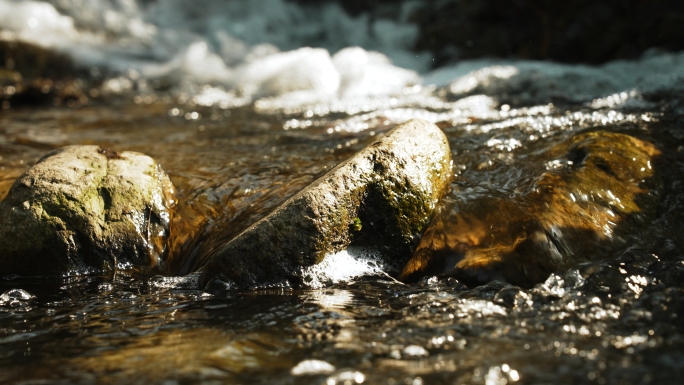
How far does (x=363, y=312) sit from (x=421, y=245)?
0.93 m

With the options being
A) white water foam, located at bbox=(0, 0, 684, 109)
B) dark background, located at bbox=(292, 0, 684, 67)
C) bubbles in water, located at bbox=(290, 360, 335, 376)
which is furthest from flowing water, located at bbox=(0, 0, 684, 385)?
dark background, located at bbox=(292, 0, 684, 67)

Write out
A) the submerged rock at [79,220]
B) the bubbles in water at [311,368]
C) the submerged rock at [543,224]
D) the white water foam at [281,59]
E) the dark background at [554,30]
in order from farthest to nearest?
the dark background at [554,30]
the white water foam at [281,59]
the submerged rock at [79,220]
the submerged rock at [543,224]
the bubbles in water at [311,368]

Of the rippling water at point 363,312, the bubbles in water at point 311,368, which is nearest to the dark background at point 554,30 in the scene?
the rippling water at point 363,312

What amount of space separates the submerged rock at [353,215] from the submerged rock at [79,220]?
0.73 meters

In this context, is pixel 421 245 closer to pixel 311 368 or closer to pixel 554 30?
pixel 311 368

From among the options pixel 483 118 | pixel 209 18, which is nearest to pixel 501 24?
pixel 483 118

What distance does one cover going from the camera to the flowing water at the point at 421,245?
8.23 ft

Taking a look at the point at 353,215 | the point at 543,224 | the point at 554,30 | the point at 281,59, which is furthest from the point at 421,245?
the point at 281,59

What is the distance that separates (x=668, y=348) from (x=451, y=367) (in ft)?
3.03

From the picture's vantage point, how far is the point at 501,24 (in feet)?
36.7

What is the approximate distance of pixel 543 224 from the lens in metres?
3.78

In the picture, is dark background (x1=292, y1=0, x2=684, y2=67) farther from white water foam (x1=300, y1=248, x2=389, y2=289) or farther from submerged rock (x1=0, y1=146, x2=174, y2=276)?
submerged rock (x1=0, y1=146, x2=174, y2=276)

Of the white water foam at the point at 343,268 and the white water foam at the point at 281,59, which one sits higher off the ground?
the white water foam at the point at 281,59

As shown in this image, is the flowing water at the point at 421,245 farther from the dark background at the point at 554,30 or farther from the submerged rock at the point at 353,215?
the dark background at the point at 554,30
